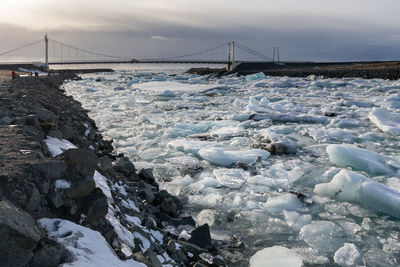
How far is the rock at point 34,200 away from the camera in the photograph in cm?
179

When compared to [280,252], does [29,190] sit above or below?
above

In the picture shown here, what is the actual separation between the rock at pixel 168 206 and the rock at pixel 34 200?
1.71 metres

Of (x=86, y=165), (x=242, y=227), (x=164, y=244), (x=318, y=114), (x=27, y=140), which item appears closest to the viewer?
(x=86, y=165)

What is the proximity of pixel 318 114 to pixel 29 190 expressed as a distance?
9.41 meters

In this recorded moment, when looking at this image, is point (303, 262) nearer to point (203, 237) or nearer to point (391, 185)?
point (203, 237)

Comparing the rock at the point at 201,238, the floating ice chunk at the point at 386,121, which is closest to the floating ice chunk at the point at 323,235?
the rock at the point at 201,238

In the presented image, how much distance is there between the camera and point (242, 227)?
323cm

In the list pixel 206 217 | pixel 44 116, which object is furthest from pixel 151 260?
pixel 44 116

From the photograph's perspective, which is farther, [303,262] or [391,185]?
[391,185]

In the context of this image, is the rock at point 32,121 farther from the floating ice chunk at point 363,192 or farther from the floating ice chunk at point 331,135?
the floating ice chunk at point 331,135

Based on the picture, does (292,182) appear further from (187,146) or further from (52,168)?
(52,168)

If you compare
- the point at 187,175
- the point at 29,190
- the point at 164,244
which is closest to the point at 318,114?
the point at 187,175

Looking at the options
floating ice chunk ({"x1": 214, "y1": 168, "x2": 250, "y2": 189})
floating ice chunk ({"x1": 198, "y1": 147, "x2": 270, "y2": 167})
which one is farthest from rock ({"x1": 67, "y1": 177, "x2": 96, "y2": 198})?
floating ice chunk ({"x1": 198, "y1": 147, "x2": 270, "y2": 167})

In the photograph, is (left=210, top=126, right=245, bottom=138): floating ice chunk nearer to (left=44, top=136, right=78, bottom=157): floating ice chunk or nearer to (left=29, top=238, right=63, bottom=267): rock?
(left=44, top=136, right=78, bottom=157): floating ice chunk
